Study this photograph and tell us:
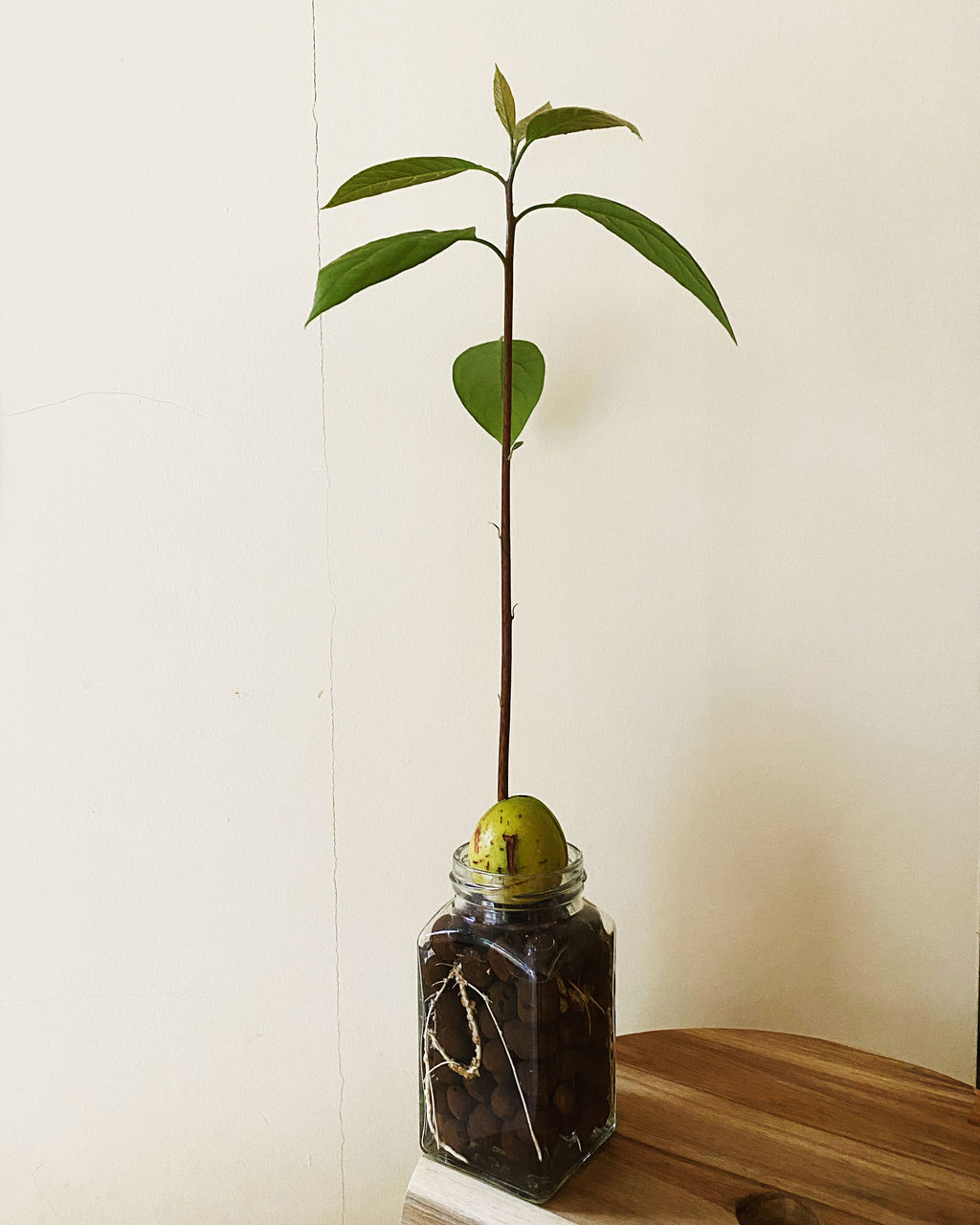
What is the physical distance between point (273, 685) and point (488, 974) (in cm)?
41

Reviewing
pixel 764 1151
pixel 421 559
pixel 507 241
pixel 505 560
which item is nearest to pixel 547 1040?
pixel 764 1151

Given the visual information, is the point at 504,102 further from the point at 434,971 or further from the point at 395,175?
the point at 434,971

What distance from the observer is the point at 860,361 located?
34.0 inches

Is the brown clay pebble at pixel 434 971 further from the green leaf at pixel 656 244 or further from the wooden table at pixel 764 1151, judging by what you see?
the green leaf at pixel 656 244

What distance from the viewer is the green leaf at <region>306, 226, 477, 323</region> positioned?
67cm

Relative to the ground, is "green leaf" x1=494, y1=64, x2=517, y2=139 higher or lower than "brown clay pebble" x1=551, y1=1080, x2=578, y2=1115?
higher

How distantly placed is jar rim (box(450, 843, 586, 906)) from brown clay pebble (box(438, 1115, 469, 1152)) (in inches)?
6.2

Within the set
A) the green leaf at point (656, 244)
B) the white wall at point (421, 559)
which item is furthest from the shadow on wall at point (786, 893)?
the green leaf at point (656, 244)

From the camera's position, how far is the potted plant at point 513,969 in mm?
671

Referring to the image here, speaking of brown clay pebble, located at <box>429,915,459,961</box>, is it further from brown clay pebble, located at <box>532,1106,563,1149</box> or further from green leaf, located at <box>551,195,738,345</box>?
green leaf, located at <box>551,195,738,345</box>

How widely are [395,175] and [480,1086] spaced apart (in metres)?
0.63

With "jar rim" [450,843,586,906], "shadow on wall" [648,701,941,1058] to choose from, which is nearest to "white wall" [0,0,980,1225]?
"shadow on wall" [648,701,941,1058]

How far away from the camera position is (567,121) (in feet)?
2.19

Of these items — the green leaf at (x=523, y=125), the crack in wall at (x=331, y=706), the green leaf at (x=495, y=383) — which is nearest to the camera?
the green leaf at (x=523, y=125)
